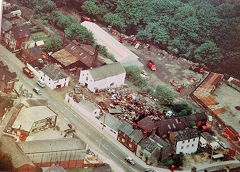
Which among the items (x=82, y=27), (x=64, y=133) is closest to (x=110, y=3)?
(x=82, y=27)

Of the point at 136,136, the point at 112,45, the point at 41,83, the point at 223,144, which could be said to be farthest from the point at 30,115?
the point at 223,144

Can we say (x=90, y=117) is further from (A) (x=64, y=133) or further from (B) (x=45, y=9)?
(B) (x=45, y=9)

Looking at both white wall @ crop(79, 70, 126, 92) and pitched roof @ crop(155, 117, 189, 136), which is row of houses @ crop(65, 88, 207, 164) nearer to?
pitched roof @ crop(155, 117, 189, 136)

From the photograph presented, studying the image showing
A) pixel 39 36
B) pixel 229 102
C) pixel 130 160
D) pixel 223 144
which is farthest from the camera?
pixel 39 36

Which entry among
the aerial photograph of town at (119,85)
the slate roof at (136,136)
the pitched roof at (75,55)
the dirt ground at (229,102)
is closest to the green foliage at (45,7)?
the aerial photograph of town at (119,85)

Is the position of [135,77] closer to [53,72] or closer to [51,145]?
[53,72]

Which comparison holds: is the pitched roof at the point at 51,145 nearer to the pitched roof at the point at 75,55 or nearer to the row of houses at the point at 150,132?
the row of houses at the point at 150,132

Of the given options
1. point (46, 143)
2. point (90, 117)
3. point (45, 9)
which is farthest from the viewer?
point (45, 9)
